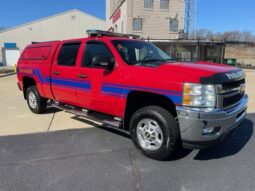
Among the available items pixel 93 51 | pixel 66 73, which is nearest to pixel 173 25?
pixel 66 73

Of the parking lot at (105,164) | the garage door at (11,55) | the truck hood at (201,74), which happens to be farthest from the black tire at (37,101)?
the garage door at (11,55)

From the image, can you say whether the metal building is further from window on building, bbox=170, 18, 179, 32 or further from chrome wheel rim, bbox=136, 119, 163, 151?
chrome wheel rim, bbox=136, 119, 163, 151

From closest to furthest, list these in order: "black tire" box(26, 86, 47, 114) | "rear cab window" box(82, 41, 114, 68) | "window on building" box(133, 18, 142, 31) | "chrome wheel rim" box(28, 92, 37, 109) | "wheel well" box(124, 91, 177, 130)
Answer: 1. "wheel well" box(124, 91, 177, 130)
2. "rear cab window" box(82, 41, 114, 68)
3. "black tire" box(26, 86, 47, 114)
4. "chrome wheel rim" box(28, 92, 37, 109)
5. "window on building" box(133, 18, 142, 31)

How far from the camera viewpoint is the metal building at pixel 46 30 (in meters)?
39.6

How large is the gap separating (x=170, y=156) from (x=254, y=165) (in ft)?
4.13

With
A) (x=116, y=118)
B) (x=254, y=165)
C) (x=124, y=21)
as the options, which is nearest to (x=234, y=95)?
(x=254, y=165)

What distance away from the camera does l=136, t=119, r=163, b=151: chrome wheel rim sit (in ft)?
12.7

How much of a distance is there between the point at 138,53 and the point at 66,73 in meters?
1.64

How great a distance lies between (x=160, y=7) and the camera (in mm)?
28844

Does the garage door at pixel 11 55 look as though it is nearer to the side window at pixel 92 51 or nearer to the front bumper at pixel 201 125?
the side window at pixel 92 51

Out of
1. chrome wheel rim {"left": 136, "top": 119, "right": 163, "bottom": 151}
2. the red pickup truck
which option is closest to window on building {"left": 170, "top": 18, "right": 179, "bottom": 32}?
the red pickup truck

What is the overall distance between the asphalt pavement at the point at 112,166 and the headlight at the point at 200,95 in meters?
1.02

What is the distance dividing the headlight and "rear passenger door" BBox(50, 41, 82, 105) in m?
2.42

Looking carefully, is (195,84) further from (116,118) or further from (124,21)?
(124,21)
